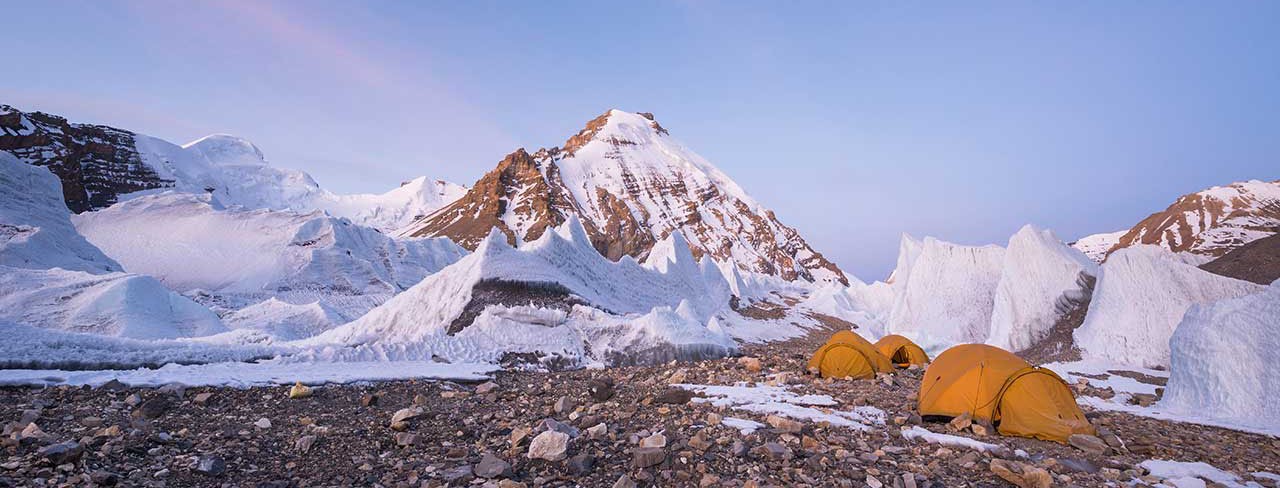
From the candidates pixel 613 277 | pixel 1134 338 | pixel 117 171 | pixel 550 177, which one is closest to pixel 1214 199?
pixel 1134 338

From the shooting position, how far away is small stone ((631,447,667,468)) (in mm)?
5766

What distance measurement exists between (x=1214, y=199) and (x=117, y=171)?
136983 millimetres

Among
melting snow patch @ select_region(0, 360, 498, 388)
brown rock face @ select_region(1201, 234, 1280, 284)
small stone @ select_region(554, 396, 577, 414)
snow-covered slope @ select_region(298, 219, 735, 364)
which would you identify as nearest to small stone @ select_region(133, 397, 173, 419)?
melting snow patch @ select_region(0, 360, 498, 388)

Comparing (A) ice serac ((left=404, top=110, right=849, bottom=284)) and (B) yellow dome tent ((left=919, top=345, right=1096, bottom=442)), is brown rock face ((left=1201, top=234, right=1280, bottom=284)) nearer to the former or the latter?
(B) yellow dome tent ((left=919, top=345, right=1096, bottom=442))

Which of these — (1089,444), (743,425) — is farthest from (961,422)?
(743,425)

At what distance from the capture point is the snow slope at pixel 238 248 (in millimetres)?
38688

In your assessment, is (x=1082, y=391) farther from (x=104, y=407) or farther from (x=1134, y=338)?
(x=104, y=407)

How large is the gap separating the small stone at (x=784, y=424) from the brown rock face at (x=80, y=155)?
94.1 m

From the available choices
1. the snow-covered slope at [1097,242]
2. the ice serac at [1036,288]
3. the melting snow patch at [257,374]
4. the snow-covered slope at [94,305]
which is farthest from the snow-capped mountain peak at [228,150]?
the snow-covered slope at [1097,242]

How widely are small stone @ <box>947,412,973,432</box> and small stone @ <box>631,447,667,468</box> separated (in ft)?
14.3

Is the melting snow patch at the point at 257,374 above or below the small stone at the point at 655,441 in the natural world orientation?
above

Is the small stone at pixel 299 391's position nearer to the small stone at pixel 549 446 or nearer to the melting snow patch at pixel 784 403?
the small stone at pixel 549 446

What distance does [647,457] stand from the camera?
5809mm

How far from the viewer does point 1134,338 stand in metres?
16.1
